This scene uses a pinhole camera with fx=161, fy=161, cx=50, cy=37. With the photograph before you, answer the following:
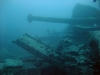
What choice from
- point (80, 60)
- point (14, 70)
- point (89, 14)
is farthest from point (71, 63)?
point (89, 14)

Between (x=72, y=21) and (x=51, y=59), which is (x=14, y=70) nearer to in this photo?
(x=51, y=59)

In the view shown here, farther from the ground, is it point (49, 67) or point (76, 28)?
point (76, 28)

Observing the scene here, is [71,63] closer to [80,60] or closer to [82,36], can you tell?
[80,60]

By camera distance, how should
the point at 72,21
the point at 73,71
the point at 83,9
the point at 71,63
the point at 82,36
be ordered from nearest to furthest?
the point at 73,71
the point at 71,63
the point at 82,36
the point at 72,21
the point at 83,9

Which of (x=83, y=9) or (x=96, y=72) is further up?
(x=83, y=9)

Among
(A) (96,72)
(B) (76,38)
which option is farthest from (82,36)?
(A) (96,72)

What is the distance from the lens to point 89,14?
1193 cm

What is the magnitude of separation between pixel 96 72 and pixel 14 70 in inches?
85.3

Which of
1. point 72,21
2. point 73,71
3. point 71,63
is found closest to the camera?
point 73,71

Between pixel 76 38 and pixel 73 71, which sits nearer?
pixel 73 71

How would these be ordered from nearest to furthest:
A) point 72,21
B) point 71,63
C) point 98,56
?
1. point 98,56
2. point 71,63
3. point 72,21

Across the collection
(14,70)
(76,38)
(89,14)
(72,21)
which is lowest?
(14,70)

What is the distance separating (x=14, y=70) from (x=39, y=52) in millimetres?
930

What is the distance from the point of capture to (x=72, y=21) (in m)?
11.4
